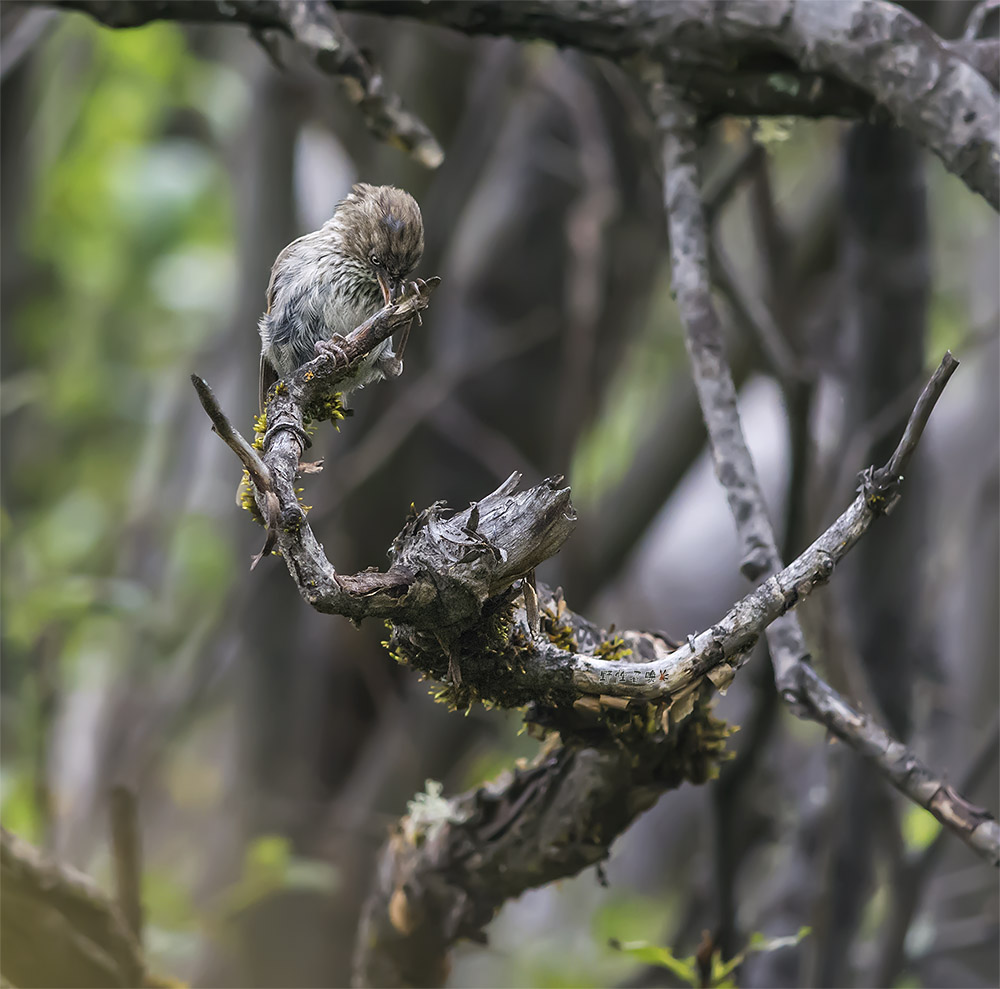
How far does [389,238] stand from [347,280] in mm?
176

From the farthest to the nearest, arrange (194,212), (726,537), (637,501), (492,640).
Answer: (726,537) → (194,212) → (637,501) → (492,640)

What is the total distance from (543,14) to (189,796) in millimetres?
5823

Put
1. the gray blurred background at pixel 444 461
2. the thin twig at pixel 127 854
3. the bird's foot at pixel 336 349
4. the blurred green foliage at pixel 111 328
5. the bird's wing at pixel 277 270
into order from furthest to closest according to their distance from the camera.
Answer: the blurred green foliage at pixel 111 328 → the gray blurred background at pixel 444 461 → the thin twig at pixel 127 854 → the bird's wing at pixel 277 270 → the bird's foot at pixel 336 349

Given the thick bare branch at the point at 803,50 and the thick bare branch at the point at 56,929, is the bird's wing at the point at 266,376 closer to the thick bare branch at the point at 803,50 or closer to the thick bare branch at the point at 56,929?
the thick bare branch at the point at 803,50

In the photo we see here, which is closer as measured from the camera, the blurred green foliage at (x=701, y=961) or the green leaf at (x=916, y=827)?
the blurred green foliage at (x=701, y=961)

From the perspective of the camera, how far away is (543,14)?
1924 mm

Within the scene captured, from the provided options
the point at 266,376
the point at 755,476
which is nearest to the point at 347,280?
the point at 266,376

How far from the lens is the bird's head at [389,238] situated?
1629 mm

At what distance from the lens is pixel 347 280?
178 centimetres

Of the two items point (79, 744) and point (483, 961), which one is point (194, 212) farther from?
point (483, 961)

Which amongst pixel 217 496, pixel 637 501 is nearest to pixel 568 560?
pixel 637 501

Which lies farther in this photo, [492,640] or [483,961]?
[483,961]

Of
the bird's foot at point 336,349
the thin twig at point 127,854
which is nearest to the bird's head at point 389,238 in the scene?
the bird's foot at point 336,349

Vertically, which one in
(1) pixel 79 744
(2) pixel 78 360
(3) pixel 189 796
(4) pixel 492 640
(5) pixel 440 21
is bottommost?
(3) pixel 189 796
